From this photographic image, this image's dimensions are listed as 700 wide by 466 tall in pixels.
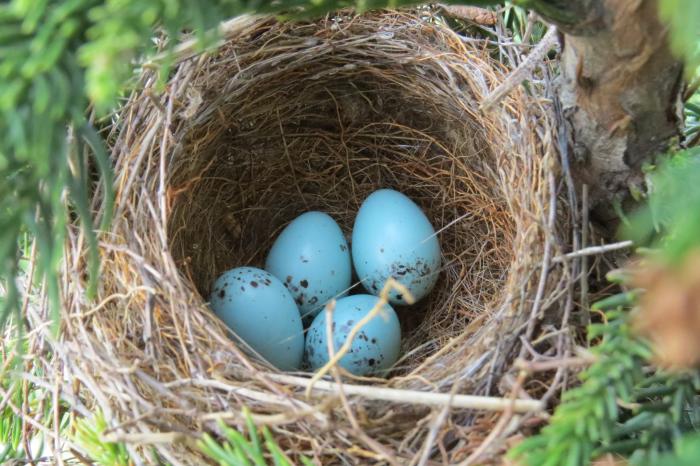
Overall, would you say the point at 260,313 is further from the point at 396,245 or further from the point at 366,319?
the point at 366,319

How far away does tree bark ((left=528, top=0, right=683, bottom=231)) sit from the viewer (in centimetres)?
65

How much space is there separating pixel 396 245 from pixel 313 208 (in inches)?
9.5

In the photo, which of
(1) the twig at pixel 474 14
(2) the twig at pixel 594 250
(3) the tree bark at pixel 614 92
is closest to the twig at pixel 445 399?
(2) the twig at pixel 594 250

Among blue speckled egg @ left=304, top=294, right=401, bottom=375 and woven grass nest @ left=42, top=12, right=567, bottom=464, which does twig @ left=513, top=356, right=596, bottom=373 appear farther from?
blue speckled egg @ left=304, top=294, right=401, bottom=375

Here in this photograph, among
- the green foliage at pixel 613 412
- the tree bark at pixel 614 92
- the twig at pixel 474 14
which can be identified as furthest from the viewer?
the twig at pixel 474 14

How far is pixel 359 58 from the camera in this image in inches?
45.6

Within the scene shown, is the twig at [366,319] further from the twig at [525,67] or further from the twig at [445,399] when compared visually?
the twig at [525,67]

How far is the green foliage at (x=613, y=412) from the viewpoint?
554 mm

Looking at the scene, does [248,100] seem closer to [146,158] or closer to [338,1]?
[146,158]

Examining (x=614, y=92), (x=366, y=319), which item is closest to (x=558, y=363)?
(x=366, y=319)

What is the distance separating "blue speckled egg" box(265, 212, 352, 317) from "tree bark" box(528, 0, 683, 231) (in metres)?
0.49

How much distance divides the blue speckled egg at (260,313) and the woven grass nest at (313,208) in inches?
3.5

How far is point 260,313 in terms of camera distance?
1.08m

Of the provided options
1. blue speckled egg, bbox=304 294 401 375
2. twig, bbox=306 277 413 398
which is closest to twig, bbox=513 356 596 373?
twig, bbox=306 277 413 398
